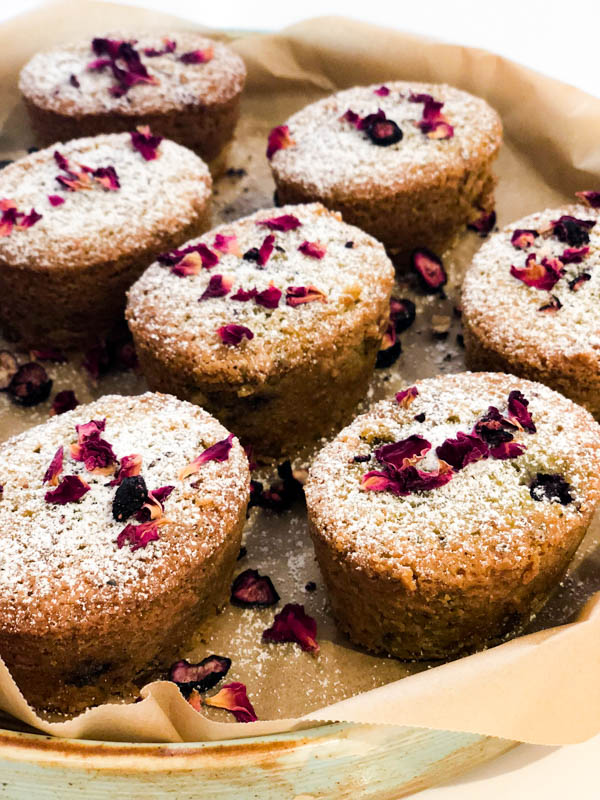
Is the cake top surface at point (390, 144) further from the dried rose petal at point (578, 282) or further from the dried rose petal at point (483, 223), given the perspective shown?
the dried rose petal at point (578, 282)

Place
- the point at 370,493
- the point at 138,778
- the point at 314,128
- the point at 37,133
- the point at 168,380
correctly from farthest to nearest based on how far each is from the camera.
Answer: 1. the point at 37,133
2. the point at 314,128
3. the point at 168,380
4. the point at 370,493
5. the point at 138,778

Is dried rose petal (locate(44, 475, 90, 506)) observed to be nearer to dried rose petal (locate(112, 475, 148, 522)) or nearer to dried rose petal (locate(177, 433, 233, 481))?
dried rose petal (locate(112, 475, 148, 522))

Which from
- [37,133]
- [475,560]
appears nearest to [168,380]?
[475,560]

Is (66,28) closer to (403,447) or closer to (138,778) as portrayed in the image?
(403,447)

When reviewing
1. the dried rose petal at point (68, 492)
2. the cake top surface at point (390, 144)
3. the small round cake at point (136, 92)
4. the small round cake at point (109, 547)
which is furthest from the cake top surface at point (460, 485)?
the small round cake at point (136, 92)

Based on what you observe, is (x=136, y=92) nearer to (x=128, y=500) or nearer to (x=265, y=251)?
(x=265, y=251)

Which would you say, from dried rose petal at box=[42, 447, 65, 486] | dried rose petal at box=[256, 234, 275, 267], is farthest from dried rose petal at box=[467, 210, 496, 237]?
dried rose petal at box=[42, 447, 65, 486]

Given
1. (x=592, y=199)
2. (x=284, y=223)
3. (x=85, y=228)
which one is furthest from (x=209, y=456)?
(x=592, y=199)
